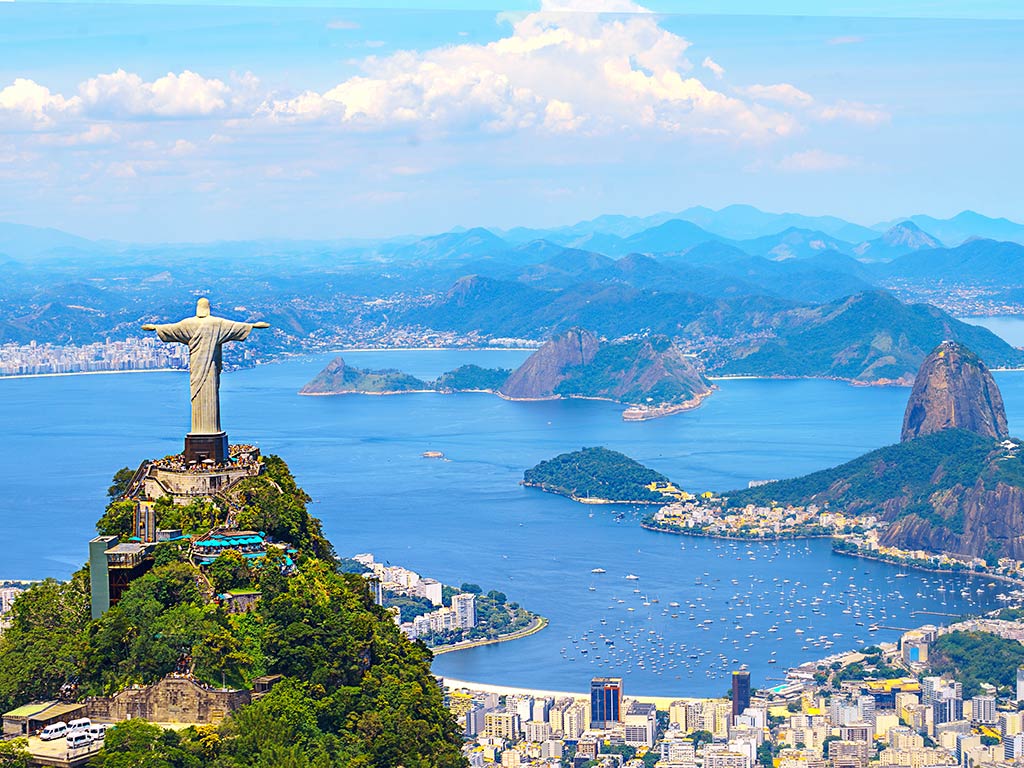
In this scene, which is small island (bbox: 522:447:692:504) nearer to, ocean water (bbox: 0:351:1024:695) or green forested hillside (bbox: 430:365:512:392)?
ocean water (bbox: 0:351:1024:695)

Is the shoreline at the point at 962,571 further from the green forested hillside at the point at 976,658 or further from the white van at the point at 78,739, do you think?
the white van at the point at 78,739

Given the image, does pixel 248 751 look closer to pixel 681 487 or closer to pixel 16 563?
pixel 16 563

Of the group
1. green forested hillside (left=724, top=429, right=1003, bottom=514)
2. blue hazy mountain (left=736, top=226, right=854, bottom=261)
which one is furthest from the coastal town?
blue hazy mountain (left=736, top=226, right=854, bottom=261)

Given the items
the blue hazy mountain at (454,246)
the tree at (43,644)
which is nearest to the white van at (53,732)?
the tree at (43,644)

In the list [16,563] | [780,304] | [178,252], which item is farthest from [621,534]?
[178,252]

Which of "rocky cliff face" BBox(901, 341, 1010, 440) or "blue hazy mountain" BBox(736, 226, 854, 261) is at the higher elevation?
"blue hazy mountain" BBox(736, 226, 854, 261)

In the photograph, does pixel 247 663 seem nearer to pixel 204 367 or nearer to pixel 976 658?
pixel 204 367

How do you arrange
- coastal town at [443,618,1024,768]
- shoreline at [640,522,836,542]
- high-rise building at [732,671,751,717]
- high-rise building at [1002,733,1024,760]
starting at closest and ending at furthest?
coastal town at [443,618,1024,768] → high-rise building at [1002,733,1024,760] → high-rise building at [732,671,751,717] → shoreline at [640,522,836,542]
